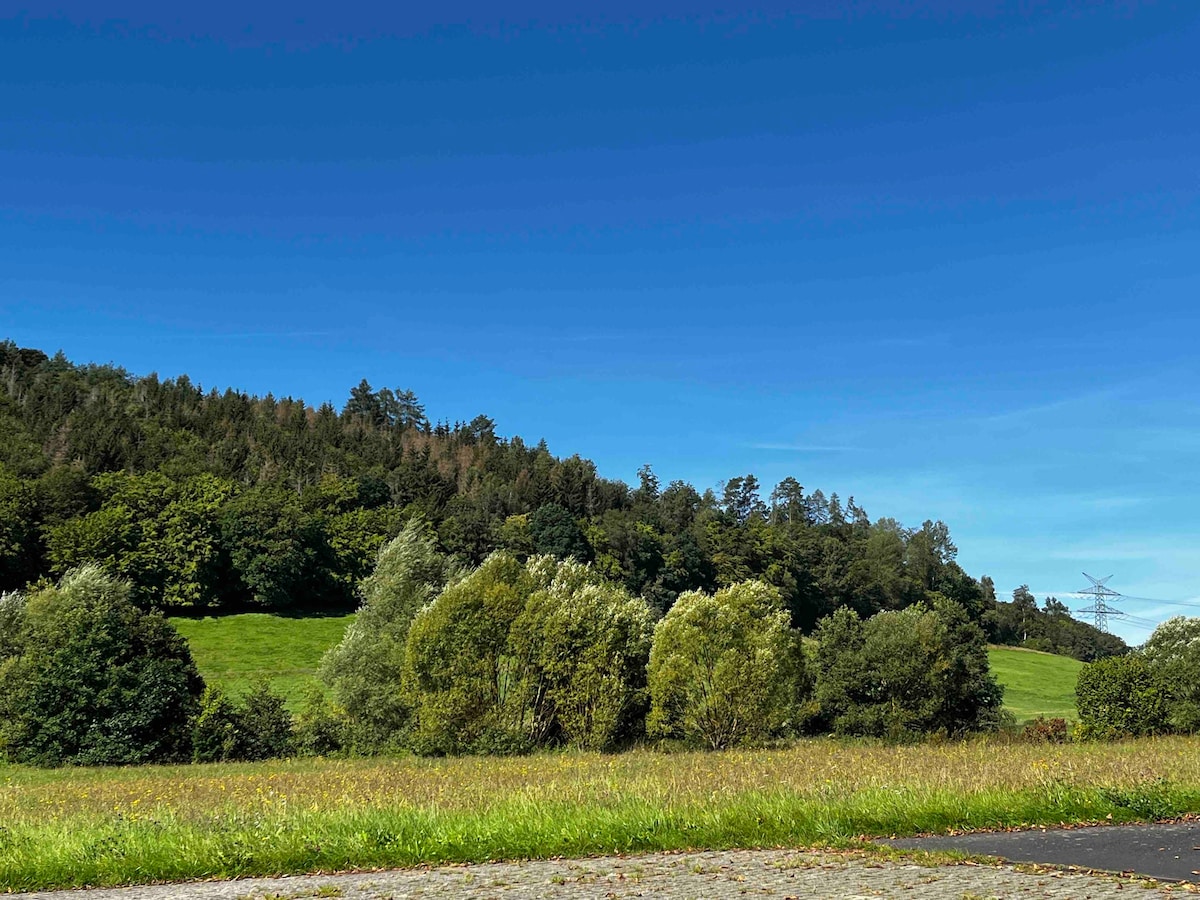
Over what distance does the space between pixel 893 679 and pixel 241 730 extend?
3374 cm

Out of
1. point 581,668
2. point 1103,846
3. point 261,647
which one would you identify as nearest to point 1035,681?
point 581,668

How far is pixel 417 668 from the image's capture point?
43469mm

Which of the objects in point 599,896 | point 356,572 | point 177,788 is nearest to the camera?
point 599,896

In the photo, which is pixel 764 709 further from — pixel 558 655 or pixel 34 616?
pixel 34 616

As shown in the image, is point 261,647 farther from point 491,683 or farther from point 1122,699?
point 1122,699

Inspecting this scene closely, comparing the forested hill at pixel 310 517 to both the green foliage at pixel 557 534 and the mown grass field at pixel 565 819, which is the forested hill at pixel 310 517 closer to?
the green foliage at pixel 557 534

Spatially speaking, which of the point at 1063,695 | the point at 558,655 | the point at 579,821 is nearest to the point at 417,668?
the point at 558,655

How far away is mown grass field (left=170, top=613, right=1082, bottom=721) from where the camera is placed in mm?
75000

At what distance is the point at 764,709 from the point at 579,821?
97.0ft

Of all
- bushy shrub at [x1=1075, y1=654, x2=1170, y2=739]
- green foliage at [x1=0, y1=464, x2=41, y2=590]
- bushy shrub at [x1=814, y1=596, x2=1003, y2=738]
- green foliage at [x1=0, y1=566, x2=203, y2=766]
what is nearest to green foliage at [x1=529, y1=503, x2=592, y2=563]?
green foliage at [x1=0, y1=464, x2=41, y2=590]

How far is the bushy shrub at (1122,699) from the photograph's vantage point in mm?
49688

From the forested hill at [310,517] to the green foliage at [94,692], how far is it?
181ft

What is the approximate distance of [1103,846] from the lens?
11.5m

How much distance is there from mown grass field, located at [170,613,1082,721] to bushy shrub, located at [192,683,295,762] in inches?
593
